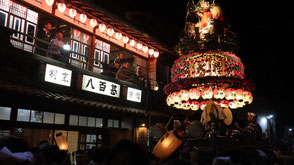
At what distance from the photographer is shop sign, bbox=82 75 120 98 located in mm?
13988

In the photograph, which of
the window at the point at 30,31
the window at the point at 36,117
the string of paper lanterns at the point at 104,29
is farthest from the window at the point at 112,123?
the window at the point at 30,31

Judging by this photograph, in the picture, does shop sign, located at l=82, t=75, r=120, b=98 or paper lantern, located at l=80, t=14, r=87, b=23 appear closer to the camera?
shop sign, located at l=82, t=75, r=120, b=98

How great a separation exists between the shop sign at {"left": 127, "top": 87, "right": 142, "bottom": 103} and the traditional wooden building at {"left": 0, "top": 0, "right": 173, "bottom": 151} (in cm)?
5

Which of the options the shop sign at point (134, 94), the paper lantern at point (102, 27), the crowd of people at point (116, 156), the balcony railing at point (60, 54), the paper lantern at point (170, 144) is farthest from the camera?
the shop sign at point (134, 94)

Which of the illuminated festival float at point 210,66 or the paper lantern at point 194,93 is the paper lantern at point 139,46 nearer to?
the illuminated festival float at point 210,66

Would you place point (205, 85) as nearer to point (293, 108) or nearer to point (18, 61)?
point (18, 61)

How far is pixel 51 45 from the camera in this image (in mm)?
12617

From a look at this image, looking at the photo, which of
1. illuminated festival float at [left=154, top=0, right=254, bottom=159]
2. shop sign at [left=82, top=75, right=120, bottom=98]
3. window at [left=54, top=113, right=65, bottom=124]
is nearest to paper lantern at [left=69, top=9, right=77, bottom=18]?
shop sign at [left=82, top=75, right=120, bottom=98]

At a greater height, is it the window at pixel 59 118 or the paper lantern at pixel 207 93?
the paper lantern at pixel 207 93

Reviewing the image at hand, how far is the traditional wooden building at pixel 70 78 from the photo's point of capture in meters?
11.4

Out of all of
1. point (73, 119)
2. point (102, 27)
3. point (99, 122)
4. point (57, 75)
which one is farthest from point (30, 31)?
point (99, 122)

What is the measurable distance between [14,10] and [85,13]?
3.88m

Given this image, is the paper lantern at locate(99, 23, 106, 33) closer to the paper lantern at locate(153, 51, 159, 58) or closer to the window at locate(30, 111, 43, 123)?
the paper lantern at locate(153, 51, 159, 58)

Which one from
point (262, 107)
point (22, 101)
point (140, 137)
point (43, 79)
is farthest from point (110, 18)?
point (262, 107)
